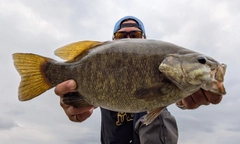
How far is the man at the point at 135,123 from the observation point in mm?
3702

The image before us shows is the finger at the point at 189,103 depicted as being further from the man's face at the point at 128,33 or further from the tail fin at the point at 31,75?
the man's face at the point at 128,33

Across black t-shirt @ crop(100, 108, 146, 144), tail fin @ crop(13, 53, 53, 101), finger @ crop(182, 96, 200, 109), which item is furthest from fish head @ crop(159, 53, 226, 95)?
black t-shirt @ crop(100, 108, 146, 144)

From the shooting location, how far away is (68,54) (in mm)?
3697

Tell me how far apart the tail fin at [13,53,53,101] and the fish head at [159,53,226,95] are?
5.16ft

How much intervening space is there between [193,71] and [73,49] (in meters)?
1.58

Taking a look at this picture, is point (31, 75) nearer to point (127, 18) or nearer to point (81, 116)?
point (81, 116)

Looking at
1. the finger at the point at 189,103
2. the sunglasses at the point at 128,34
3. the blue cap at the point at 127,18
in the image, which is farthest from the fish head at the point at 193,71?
the blue cap at the point at 127,18

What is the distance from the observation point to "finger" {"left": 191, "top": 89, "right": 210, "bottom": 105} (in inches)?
145

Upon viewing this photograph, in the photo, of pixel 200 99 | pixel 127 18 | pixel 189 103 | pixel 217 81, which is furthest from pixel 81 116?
pixel 127 18

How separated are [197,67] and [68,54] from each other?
1.67 metres

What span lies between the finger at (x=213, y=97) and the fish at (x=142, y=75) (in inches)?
20.5

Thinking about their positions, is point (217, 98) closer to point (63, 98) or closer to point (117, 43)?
point (117, 43)

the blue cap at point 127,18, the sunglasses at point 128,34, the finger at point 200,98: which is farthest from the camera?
the blue cap at point 127,18

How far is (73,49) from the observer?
3.68m
